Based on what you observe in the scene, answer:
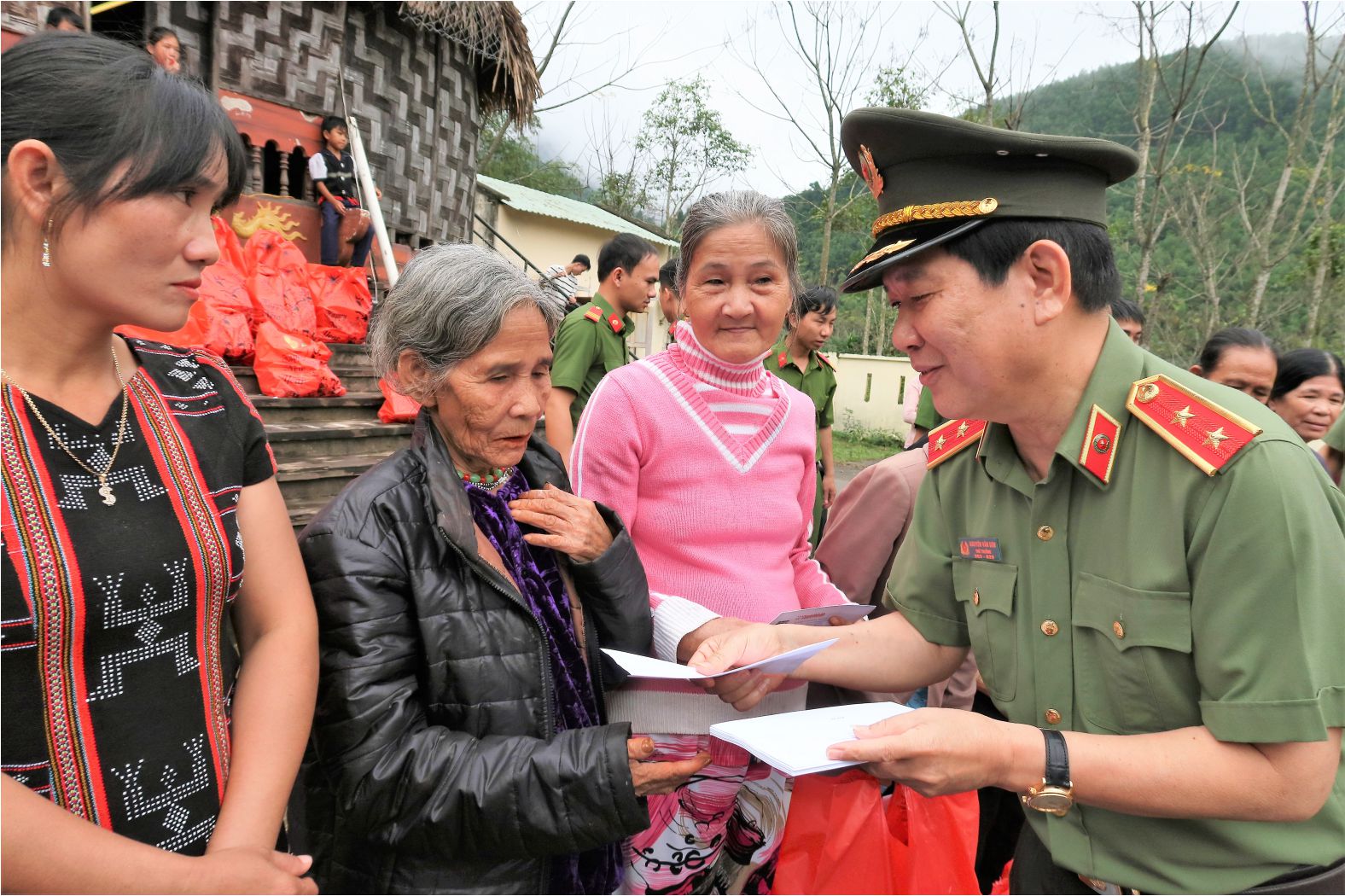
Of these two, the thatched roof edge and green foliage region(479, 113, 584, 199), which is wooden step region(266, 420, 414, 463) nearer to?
the thatched roof edge

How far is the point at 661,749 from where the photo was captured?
6.13 ft

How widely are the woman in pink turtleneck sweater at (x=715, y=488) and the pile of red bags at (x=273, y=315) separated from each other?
3493 mm

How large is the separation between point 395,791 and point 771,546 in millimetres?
1123

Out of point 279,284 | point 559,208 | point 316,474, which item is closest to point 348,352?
point 279,284

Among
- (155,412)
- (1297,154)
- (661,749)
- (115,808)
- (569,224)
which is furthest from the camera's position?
(569,224)

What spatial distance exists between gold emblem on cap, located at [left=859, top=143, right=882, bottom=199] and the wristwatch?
111 centimetres

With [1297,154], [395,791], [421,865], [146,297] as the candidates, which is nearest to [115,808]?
[395,791]

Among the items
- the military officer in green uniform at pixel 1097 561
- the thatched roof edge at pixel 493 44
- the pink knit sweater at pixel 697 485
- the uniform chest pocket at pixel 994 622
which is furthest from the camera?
the thatched roof edge at pixel 493 44

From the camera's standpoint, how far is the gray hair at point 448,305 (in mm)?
1672

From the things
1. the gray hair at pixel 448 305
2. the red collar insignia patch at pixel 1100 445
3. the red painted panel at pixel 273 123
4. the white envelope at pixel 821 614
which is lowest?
the white envelope at pixel 821 614

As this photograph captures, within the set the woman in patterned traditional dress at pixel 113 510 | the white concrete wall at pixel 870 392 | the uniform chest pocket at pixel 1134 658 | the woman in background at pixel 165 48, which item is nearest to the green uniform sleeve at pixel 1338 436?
the uniform chest pocket at pixel 1134 658

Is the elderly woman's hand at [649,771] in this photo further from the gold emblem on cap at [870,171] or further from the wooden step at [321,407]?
the wooden step at [321,407]

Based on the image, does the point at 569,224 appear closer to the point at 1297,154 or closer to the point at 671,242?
the point at 671,242

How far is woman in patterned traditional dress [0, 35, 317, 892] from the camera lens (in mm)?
1101
